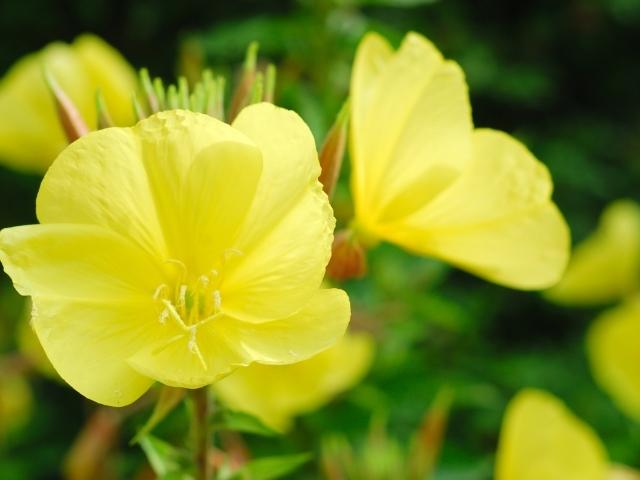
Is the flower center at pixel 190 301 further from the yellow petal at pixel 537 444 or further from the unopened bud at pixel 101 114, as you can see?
the yellow petal at pixel 537 444

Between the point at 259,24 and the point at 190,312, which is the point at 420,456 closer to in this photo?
the point at 190,312

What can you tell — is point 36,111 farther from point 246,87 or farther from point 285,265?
point 285,265

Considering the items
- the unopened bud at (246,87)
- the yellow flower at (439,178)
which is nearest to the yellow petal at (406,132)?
the yellow flower at (439,178)

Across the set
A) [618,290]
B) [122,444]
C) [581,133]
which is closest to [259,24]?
[122,444]

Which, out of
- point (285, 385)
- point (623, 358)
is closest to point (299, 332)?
point (285, 385)

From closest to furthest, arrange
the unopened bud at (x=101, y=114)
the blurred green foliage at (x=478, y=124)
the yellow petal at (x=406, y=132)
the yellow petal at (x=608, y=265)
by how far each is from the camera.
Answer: the unopened bud at (x=101, y=114) < the yellow petal at (x=406, y=132) < the blurred green foliage at (x=478, y=124) < the yellow petal at (x=608, y=265)
